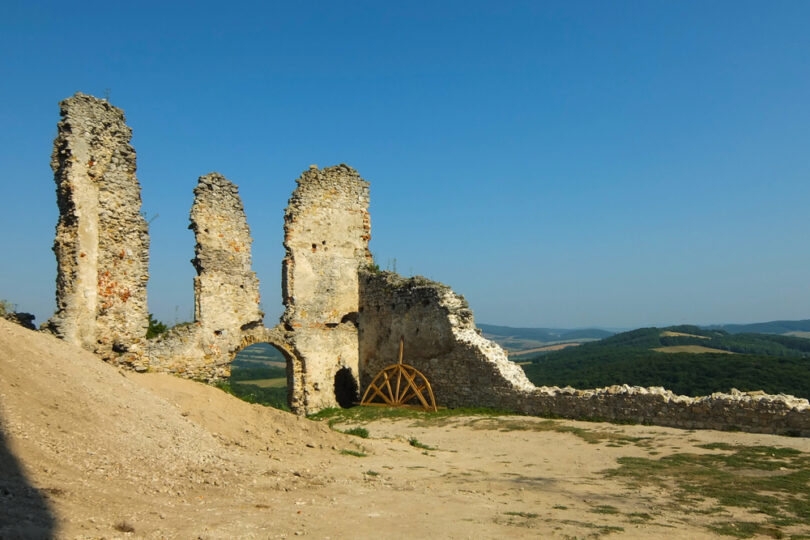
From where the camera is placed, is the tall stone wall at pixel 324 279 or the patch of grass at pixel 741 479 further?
the tall stone wall at pixel 324 279

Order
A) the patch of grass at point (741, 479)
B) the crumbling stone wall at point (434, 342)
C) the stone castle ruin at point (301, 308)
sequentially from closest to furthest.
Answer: the patch of grass at point (741, 479) < the stone castle ruin at point (301, 308) < the crumbling stone wall at point (434, 342)

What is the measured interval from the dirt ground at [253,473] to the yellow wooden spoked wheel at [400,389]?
4.79m

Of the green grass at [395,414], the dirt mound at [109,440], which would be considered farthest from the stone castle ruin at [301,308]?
the dirt mound at [109,440]

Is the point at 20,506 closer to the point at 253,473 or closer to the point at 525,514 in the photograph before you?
the point at 253,473

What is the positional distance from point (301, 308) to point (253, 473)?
9515 millimetres

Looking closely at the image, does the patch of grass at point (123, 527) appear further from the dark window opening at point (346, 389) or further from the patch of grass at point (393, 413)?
the dark window opening at point (346, 389)

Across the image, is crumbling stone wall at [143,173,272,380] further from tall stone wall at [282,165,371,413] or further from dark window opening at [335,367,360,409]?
dark window opening at [335,367,360,409]

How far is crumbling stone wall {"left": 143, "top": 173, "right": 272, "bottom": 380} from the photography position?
14.1 m

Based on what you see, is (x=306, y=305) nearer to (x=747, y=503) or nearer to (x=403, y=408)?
(x=403, y=408)

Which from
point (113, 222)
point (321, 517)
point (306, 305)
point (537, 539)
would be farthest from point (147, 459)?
point (306, 305)

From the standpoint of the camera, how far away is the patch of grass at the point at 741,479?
5.88 meters

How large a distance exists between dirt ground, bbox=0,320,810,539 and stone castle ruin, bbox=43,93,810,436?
208cm

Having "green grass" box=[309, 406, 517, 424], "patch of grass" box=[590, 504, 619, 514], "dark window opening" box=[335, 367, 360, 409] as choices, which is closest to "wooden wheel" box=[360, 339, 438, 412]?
"green grass" box=[309, 406, 517, 424]

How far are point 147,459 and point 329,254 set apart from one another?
1096cm
